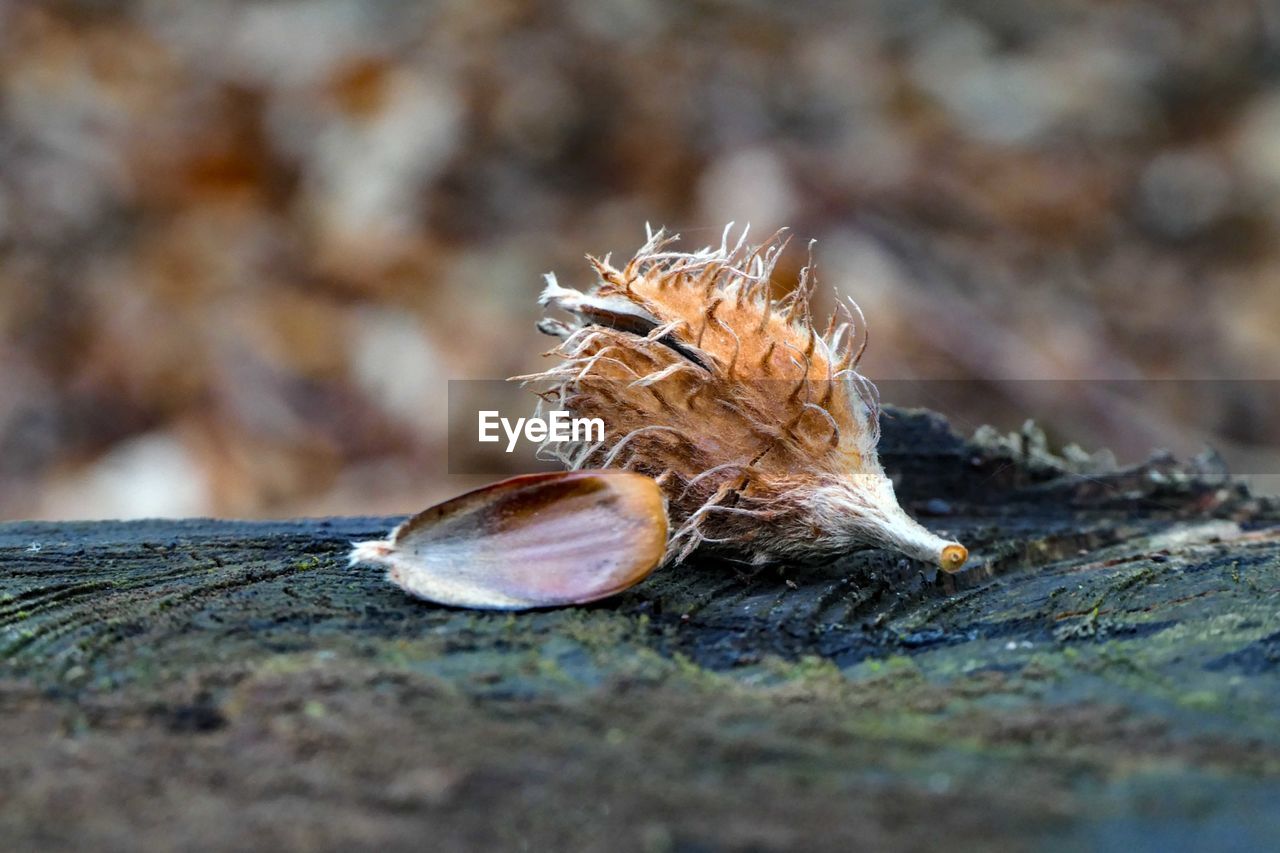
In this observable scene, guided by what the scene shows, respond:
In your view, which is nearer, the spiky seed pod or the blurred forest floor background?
the spiky seed pod

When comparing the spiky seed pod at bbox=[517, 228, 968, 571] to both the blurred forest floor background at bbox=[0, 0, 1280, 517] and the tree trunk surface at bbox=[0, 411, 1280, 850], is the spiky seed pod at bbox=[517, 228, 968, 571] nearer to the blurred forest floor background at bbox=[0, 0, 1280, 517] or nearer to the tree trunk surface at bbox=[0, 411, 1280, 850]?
the tree trunk surface at bbox=[0, 411, 1280, 850]

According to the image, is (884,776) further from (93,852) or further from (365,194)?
(365,194)

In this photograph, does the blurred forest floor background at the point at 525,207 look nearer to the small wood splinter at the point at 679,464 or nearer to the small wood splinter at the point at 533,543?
the small wood splinter at the point at 679,464

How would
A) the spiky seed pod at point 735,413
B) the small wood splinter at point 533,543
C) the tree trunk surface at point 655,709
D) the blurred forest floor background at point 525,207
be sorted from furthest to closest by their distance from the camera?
1. the blurred forest floor background at point 525,207
2. the spiky seed pod at point 735,413
3. the small wood splinter at point 533,543
4. the tree trunk surface at point 655,709

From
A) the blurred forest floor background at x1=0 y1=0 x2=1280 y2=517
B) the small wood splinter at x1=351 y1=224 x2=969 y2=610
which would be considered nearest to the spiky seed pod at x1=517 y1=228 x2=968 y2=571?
the small wood splinter at x1=351 y1=224 x2=969 y2=610

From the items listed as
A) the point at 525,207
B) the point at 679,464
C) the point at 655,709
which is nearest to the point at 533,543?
the point at 679,464

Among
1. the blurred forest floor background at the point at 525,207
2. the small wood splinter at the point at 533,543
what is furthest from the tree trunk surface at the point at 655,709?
the blurred forest floor background at the point at 525,207

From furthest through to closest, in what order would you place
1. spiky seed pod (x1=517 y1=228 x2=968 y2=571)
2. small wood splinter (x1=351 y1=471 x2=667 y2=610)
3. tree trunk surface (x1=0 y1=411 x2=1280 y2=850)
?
spiky seed pod (x1=517 y1=228 x2=968 y2=571), small wood splinter (x1=351 y1=471 x2=667 y2=610), tree trunk surface (x1=0 y1=411 x2=1280 y2=850)
